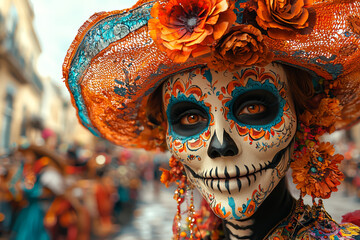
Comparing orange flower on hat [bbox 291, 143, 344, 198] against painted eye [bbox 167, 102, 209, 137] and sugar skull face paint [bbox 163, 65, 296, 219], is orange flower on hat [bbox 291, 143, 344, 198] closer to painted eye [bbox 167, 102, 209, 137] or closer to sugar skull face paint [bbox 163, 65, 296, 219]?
sugar skull face paint [bbox 163, 65, 296, 219]

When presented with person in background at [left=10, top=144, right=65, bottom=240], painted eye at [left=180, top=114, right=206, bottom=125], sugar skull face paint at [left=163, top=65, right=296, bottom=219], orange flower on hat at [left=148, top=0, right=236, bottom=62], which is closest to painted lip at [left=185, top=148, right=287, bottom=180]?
sugar skull face paint at [left=163, top=65, right=296, bottom=219]

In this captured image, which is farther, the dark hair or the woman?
the dark hair

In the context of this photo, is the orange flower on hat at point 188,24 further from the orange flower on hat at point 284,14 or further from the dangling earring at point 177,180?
the dangling earring at point 177,180

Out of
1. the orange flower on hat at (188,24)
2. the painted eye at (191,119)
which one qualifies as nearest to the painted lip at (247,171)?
the painted eye at (191,119)

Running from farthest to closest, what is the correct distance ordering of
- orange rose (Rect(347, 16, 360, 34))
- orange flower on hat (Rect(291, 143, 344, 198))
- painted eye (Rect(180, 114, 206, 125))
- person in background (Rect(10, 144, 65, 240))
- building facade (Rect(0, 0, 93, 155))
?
building facade (Rect(0, 0, 93, 155))
person in background (Rect(10, 144, 65, 240))
painted eye (Rect(180, 114, 206, 125))
orange flower on hat (Rect(291, 143, 344, 198))
orange rose (Rect(347, 16, 360, 34))

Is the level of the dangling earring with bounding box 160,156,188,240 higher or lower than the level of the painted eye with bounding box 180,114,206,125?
lower

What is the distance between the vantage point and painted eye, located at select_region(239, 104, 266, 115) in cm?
128

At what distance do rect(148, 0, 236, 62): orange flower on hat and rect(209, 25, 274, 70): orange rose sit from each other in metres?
0.05

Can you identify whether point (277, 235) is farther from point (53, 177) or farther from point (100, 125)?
point (53, 177)

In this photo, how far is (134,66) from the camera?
4.46 ft

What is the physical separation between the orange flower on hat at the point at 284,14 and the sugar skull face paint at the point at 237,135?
0.80ft

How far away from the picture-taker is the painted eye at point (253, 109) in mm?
1278

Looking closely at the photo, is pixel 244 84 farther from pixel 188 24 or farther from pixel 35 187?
pixel 35 187

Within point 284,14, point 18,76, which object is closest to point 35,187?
point 284,14
